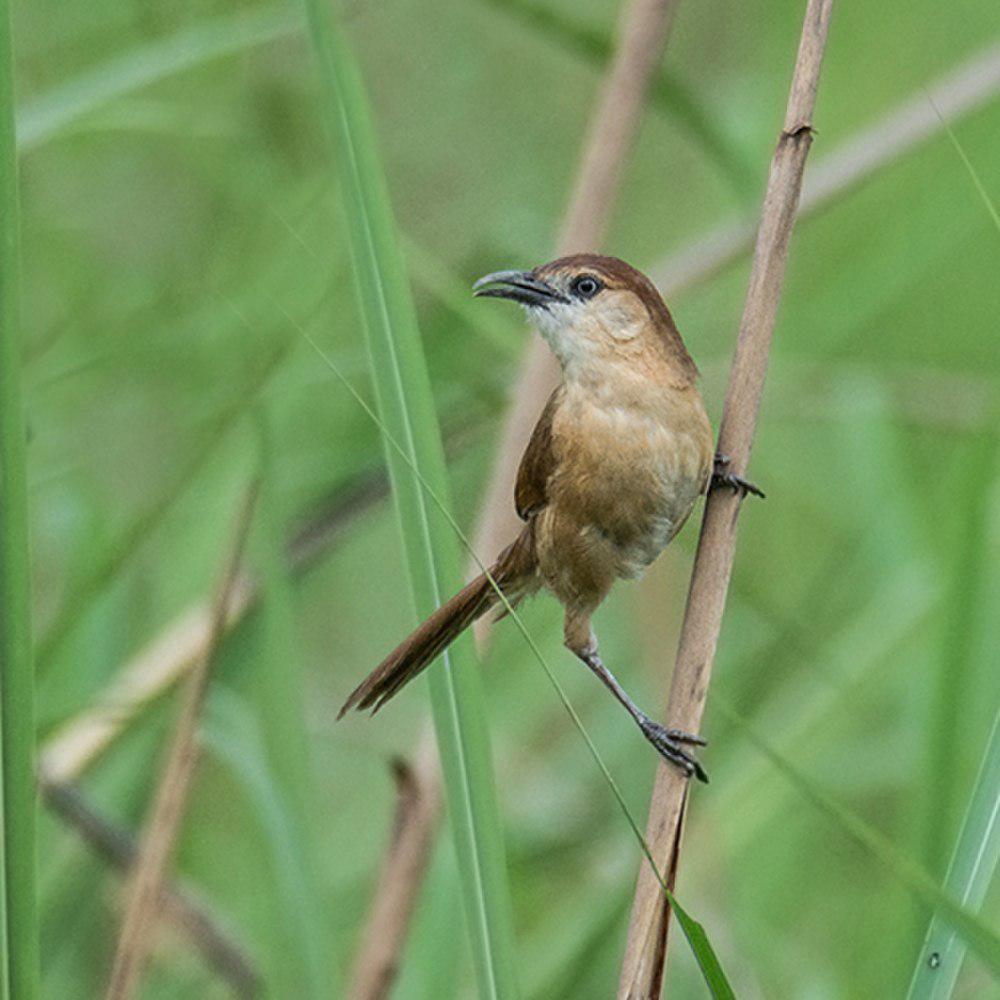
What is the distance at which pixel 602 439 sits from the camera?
244 centimetres

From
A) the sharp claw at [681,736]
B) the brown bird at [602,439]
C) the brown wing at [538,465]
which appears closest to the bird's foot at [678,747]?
the sharp claw at [681,736]

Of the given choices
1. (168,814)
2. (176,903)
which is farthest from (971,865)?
(176,903)

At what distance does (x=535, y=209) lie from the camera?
4.69 m

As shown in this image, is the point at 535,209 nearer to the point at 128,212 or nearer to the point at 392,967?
the point at 128,212

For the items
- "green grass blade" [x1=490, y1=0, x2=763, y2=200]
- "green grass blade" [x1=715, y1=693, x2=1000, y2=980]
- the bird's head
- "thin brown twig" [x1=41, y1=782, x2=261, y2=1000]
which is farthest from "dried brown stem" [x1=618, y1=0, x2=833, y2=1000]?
"thin brown twig" [x1=41, y1=782, x2=261, y2=1000]

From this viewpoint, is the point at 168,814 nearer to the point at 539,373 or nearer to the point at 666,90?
the point at 539,373

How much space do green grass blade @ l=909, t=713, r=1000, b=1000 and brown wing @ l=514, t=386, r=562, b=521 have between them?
3.60 feet

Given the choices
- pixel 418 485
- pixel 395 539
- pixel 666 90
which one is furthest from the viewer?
pixel 395 539

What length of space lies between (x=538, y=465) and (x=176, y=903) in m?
1.21

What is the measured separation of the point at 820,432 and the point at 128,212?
6.72 ft

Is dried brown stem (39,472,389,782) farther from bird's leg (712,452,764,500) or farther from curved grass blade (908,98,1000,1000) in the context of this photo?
curved grass blade (908,98,1000,1000)

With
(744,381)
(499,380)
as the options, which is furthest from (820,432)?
(744,381)

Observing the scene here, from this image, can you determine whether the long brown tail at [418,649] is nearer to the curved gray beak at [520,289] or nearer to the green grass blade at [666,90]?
the curved gray beak at [520,289]

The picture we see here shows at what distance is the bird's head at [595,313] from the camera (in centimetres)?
242
